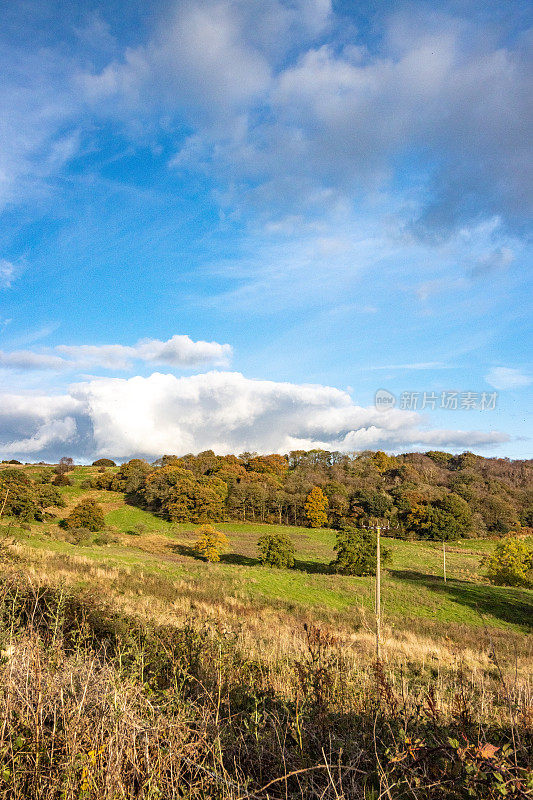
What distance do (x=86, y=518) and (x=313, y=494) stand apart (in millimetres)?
38132

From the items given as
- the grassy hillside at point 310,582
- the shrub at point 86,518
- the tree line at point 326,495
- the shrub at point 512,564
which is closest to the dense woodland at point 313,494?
the tree line at point 326,495

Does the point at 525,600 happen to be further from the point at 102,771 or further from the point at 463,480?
the point at 463,480

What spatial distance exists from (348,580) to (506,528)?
5677 centimetres

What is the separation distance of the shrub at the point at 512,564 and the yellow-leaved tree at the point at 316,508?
3816cm

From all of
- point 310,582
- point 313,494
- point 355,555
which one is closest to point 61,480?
point 313,494

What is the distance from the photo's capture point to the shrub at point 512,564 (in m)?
33.8

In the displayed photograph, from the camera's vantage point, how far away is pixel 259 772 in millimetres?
2961

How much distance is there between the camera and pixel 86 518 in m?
52.9

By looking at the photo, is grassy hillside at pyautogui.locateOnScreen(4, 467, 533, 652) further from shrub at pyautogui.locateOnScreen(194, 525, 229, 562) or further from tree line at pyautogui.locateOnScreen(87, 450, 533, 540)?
tree line at pyautogui.locateOnScreen(87, 450, 533, 540)

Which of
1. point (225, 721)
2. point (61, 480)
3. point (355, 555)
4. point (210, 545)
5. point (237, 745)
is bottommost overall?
point (210, 545)

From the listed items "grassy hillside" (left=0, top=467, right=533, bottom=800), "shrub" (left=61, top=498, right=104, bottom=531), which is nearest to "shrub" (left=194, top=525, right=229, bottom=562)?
"shrub" (left=61, top=498, right=104, bottom=531)

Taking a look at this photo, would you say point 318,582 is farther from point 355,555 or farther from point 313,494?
point 313,494

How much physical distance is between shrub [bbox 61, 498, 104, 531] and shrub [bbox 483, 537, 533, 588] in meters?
44.3

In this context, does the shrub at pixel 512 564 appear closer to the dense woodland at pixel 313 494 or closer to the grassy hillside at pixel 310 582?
the grassy hillside at pixel 310 582
